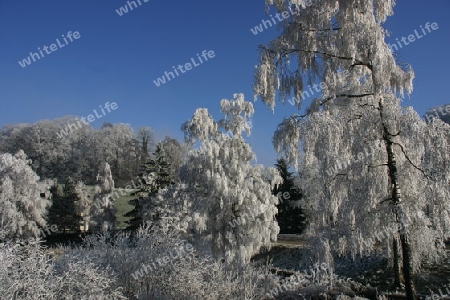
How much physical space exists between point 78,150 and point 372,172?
59.8 meters

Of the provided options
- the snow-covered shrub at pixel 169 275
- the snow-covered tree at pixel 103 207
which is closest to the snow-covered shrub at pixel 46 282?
the snow-covered shrub at pixel 169 275

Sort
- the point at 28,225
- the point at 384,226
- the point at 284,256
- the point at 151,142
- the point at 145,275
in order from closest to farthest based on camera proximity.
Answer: the point at 384,226 → the point at 145,275 → the point at 284,256 → the point at 28,225 → the point at 151,142

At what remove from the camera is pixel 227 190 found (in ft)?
53.0

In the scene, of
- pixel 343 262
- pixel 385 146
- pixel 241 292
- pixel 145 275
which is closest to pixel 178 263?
pixel 145 275

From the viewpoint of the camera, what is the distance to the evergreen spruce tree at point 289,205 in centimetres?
3303

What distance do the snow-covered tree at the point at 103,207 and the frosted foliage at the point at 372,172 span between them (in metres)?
28.5

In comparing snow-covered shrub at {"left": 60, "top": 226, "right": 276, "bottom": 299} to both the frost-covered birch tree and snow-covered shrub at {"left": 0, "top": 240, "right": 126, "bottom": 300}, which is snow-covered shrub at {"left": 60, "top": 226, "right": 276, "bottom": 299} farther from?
the frost-covered birch tree

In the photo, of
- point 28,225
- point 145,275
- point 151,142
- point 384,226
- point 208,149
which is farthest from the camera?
point 151,142

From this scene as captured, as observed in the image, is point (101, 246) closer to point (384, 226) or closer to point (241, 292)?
point (241, 292)

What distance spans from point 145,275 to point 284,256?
19.3 metres

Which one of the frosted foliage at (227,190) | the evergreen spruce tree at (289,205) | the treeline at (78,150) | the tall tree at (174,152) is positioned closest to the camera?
the frosted foliage at (227,190)

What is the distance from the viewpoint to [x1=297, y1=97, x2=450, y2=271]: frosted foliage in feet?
26.2

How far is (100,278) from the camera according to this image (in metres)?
7.30

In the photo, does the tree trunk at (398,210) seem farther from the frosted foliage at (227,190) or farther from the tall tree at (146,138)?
the tall tree at (146,138)
